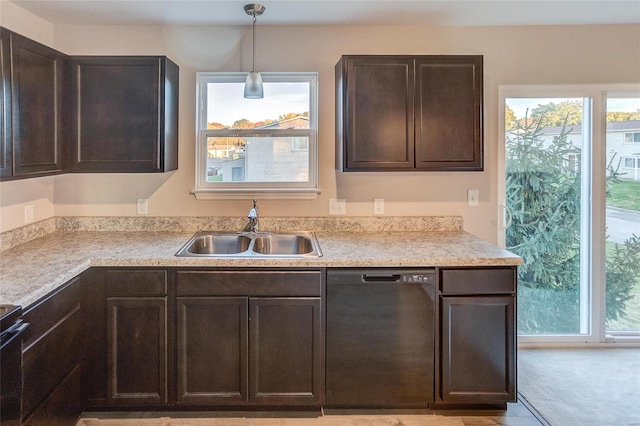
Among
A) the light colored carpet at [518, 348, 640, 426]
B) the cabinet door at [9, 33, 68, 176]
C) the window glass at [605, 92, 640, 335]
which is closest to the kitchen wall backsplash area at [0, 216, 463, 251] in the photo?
the cabinet door at [9, 33, 68, 176]

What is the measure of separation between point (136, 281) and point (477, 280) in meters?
1.80

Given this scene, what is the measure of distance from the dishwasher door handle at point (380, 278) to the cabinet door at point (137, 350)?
3.50ft

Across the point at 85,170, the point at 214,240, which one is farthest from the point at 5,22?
the point at 214,240

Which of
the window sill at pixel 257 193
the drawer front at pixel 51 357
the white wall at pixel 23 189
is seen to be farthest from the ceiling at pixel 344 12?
the drawer front at pixel 51 357

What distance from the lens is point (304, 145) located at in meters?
3.35

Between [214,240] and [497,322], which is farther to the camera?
[214,240]

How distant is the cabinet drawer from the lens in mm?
2523

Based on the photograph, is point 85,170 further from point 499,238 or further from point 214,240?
point 499,238

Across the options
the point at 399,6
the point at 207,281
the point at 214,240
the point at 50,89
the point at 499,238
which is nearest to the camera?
the point at 207,281

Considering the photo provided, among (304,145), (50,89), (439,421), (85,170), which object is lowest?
(439,421)

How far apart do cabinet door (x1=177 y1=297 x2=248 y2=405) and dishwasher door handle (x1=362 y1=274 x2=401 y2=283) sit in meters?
0.64

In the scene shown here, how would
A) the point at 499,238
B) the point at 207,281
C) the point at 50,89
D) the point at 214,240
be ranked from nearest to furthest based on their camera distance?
the point at 207,281
the point at 50,89
the point at 214,240
the point at 499,238

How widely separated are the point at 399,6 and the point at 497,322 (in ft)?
6.29

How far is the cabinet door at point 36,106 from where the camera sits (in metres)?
2.35
